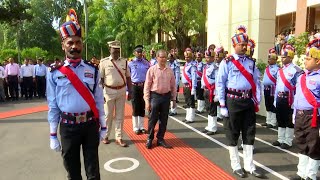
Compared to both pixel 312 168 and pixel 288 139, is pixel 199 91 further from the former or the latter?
pixel 312 168

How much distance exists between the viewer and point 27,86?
1683 centimetres

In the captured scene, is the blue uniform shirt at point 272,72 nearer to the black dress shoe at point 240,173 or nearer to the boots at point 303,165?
the boots at point 303,165

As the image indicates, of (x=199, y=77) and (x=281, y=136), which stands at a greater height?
(x=199, y=77)

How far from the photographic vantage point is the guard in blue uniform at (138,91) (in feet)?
28.0

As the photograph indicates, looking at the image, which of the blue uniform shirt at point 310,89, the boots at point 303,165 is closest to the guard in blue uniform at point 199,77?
the blue uniform shirt at point 310,89

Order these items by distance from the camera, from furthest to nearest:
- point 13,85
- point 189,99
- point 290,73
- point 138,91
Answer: point 13,85, point 189,99, point 138,91, point 290,73

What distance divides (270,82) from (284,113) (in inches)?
71.4

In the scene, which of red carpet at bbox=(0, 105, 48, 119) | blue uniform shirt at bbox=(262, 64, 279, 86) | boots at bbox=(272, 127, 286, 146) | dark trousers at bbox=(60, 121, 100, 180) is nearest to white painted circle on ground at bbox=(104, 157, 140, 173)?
dark trousers at bbox=(60, 121, 100, 180)

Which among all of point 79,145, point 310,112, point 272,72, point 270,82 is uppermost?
point 272,72

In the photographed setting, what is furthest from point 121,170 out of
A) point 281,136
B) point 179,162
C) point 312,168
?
point 281,136

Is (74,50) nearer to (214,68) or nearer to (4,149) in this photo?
(4,149)

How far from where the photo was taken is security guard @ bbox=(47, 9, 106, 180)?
14.0 ft

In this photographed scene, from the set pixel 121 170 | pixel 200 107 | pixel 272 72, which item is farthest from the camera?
pixel 200 107

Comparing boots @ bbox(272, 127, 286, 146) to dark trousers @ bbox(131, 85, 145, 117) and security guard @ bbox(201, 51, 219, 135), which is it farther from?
dark trousers @ bbox(131, 85, 145, 117)
